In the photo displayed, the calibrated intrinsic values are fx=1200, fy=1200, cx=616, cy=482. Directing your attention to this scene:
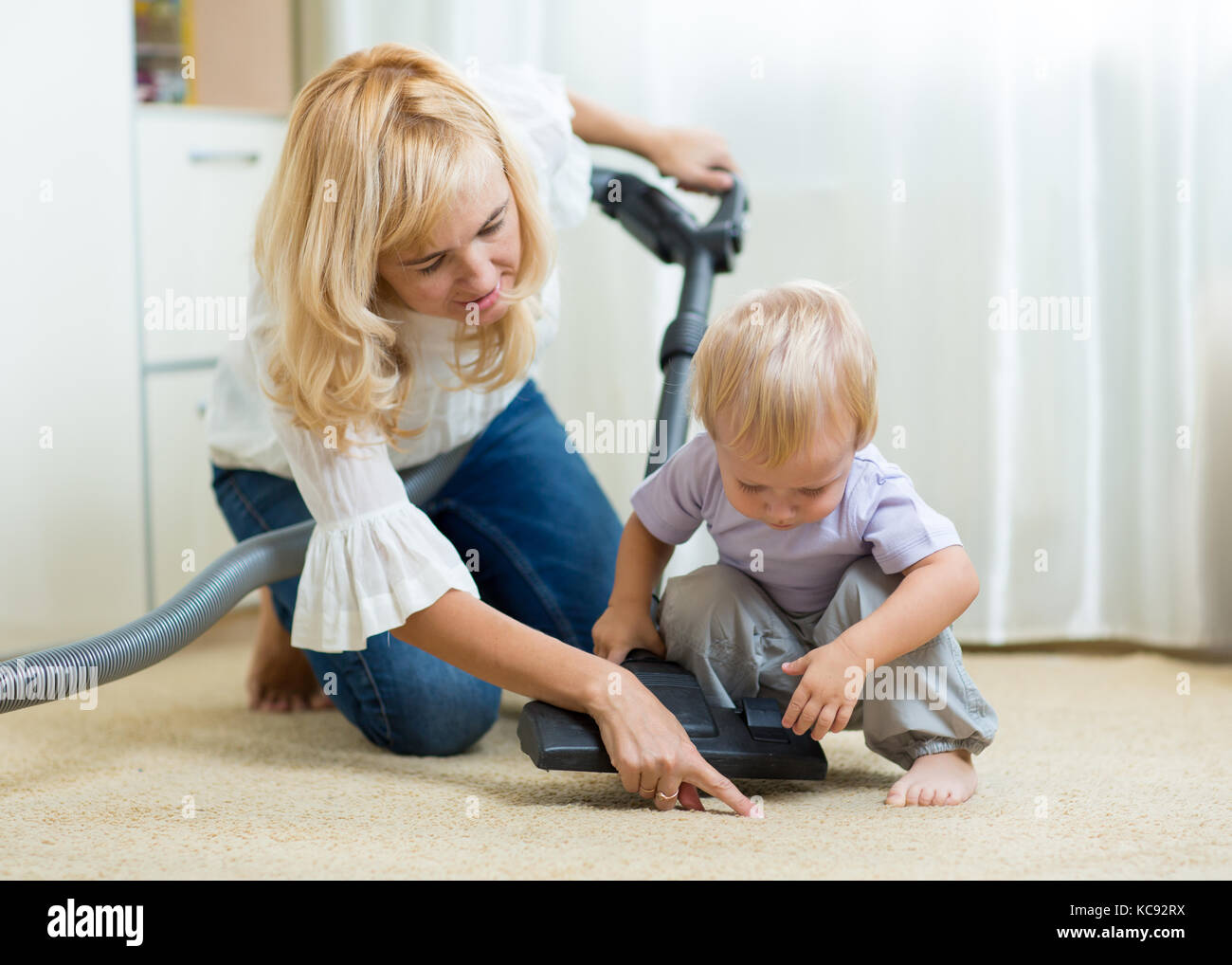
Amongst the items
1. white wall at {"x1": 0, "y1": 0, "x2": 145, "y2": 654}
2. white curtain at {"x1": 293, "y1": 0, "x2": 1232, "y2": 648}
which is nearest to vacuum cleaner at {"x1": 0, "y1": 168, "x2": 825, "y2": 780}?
white curtain at {"x1": 293, "y1": 0, "x2": 1232, "y2": 648}

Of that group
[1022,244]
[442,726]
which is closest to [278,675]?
[442,726]

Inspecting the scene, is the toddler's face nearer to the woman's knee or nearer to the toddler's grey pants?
the toddler's grey pants

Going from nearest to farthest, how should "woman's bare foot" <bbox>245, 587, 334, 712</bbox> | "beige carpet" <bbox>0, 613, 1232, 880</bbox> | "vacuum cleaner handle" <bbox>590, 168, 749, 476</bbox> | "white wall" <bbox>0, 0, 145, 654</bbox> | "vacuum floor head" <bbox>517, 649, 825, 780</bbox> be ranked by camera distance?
"beige carpet" <bbox>0, 613, 1232, 880</bbox>
"vacuum floor head" <bbox>517, 649, 825, 780</bbox>
"vacuum cleaner handle" <bbox>590, 168, 749, 476</bbox>
"woman's bare foot" <bbox>245, 587, 334, 712</bbox>
"white wall" <bbox>0, 0, 145, 654</bbox>

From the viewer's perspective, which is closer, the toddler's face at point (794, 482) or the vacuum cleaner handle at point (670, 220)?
the toddler's face at point (794, 482)

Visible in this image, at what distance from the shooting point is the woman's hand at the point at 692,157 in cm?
131

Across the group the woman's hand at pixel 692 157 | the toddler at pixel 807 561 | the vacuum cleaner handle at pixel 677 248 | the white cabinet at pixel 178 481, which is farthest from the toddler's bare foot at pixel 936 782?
the white cabinet at pixel 178 481

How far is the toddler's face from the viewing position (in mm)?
886

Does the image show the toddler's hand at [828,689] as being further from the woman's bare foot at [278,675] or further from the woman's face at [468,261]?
the woman's bare foot at [278,675]

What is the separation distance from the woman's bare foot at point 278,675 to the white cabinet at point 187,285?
35 cm

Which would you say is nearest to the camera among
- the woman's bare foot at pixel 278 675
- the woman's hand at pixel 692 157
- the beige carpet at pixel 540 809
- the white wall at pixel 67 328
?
the beige carpet at pixel 540 809

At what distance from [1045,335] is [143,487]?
1259mm

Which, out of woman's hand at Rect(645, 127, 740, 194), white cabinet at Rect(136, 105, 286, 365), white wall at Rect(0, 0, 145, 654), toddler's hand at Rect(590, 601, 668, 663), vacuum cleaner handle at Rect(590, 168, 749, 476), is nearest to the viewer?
→ toddler's hand at Rect(590, 601, 668, 663)

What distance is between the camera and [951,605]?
92cm

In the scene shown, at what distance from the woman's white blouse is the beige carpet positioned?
6.5 inches
